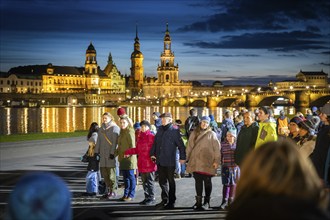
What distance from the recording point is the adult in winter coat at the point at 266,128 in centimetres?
753

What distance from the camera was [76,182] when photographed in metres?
10.2

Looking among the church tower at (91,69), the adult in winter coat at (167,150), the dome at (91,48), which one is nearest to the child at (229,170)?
the adult in winter coat at (167,150)

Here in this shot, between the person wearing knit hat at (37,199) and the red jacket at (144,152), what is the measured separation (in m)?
6.85

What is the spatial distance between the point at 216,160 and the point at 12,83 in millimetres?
161228

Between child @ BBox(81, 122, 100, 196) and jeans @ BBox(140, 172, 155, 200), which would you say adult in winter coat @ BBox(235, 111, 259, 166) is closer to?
jeans @ BBox(140, 172, 155, 200)

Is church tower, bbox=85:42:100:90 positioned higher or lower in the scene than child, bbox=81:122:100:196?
higher

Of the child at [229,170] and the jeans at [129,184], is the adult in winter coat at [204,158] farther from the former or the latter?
the jeans at [129,184]

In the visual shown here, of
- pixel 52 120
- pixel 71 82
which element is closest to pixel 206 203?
pixel 52 120

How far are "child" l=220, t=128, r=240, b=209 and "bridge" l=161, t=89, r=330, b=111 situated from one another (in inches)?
3239

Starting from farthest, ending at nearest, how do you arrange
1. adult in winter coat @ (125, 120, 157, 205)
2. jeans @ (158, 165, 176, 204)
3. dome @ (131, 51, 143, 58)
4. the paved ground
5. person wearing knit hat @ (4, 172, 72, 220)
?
dome @ (131, 51, 143, 58)
adult in winter coat @ (125, 120, 157, 205)
jeans @ (158, 165, 176, 204)
the paved ground
person wearing knit hat @ (4, 172, 72, 220)

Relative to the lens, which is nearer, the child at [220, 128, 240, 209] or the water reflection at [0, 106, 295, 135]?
the child at [220, 128, 240, 209]

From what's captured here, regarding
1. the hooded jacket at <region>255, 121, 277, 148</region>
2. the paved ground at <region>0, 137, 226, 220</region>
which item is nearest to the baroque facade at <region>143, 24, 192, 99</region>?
the paved ground at <region>0, 137, 226, 220</region>

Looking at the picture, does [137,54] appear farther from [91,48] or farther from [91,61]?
[91,48]

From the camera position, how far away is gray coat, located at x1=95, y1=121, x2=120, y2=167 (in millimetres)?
8875
